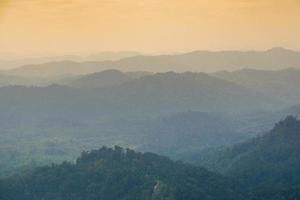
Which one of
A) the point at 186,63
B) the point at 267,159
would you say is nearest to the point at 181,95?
the point at 267,159

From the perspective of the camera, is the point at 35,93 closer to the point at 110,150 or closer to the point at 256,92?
the point at 256,92

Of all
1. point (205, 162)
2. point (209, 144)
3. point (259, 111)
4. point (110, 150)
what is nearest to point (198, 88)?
point (259, 111)

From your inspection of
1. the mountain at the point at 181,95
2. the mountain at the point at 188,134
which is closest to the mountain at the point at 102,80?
the mountain at the point at 181,95

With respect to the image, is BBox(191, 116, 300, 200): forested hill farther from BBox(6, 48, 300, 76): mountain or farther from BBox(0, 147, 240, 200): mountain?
BBox(6, 48, 300, 76): mountain

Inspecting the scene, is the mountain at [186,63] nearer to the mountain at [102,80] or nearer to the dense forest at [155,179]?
the mountain at [102,80]

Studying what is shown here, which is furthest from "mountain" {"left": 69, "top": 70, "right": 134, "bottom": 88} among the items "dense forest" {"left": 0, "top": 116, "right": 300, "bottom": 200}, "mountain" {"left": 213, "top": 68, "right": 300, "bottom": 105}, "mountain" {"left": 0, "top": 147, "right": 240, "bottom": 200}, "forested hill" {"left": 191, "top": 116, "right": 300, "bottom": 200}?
"mountain" {"left": 0, "top": 147, "right": 240, "bottom": 200}
